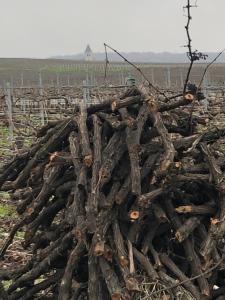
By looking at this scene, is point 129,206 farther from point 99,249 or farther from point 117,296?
point 117,296

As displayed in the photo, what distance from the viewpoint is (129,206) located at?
394 centimetres

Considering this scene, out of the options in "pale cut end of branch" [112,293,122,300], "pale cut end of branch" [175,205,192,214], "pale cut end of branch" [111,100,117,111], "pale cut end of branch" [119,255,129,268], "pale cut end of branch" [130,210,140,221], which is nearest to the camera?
"pale cut end of branch" [112,293,122,300]

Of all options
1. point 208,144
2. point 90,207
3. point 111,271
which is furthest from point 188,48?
point 111,271

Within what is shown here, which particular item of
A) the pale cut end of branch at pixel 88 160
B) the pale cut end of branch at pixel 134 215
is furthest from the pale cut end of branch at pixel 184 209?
the pale cut end of branch at pixel 88 160

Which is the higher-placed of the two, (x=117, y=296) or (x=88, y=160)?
(x=88, y=160)

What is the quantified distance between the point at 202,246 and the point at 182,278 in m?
0.25

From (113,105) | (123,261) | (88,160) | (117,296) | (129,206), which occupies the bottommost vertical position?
(117,296)

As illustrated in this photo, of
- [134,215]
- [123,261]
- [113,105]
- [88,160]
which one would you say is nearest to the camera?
[123,261]

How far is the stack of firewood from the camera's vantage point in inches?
144

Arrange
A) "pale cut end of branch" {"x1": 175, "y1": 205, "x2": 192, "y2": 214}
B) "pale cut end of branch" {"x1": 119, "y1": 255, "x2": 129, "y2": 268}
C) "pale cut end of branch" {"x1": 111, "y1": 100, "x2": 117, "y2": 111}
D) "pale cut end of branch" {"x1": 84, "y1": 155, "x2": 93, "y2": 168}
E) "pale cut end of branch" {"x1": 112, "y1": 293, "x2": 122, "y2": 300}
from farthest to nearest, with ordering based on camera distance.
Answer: "pale cut end of branch" {"x1": 111, "y1": 100, "x2": 117, "y2": 111} → "pale cut end of branch" {"x1": 84, "y1": 155, "x2": 93, "y2": 168} → "pale cut end of branch" {"x1": 175, "y1": 205, "x2": 192, "y2": 214} → "pale cut end of branch" {"x1": 119, "y1": 255, "x2": 129, "y2": 268} → "pale cut end of branch" {"x1": 112, "y1": 293, "x2": 122, "y2": 300}

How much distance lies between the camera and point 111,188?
153 inches

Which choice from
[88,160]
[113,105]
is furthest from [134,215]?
Result: [113,105]

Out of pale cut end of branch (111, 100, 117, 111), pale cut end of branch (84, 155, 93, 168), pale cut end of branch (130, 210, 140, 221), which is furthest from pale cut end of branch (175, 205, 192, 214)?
pale cut end of branch (111, 100, 117, 111)

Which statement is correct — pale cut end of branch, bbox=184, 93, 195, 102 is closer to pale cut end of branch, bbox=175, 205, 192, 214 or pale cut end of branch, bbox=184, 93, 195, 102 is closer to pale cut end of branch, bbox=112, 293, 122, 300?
pale cut end of branch, bbox=175, 205, 192, 214
